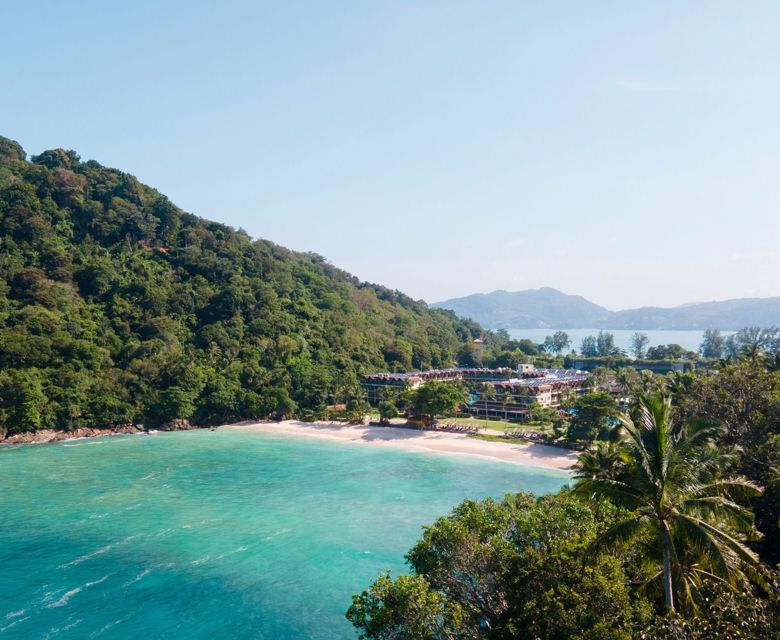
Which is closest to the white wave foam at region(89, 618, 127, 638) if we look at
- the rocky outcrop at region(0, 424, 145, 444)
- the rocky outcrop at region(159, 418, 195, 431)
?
the rocky outcrop at region(0, 424, 145, 444)

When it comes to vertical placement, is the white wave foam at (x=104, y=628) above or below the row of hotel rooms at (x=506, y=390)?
below

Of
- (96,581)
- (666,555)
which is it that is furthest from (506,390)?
(666,555)

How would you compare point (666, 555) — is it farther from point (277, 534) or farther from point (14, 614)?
point (14, 614)

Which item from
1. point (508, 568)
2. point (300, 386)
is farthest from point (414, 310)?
point (508, 568)

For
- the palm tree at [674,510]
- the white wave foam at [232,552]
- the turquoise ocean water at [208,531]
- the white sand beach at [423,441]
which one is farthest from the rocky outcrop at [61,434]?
the palm tree at [674,510]

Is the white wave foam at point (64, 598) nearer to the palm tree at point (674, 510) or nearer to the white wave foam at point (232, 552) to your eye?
the white wave foam at point (232, 552)

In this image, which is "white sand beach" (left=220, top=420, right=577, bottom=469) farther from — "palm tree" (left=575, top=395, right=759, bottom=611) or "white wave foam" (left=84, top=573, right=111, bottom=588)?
"palm tree" (left=575, top=395, right=759, bottom=611)

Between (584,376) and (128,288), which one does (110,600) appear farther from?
(584,376)
